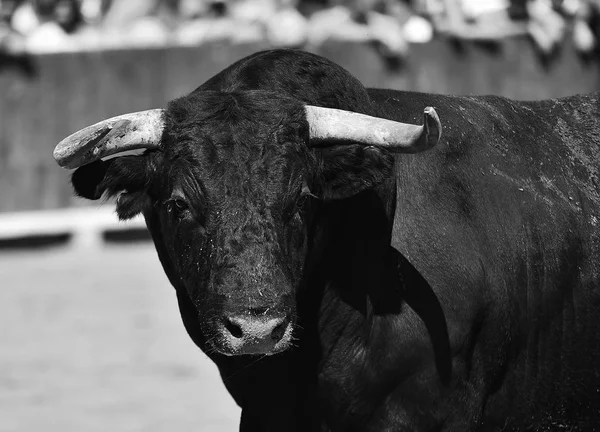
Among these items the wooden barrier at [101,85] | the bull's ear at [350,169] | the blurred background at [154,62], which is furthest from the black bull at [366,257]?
the wooden barrier at [101,85]

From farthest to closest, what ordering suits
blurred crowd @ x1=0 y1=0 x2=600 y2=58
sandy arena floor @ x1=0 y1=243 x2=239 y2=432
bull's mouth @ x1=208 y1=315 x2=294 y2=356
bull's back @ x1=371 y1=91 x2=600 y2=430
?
blurred crowd @ x1=0 y1=0 x2=600 y2=58, sandy arena floor @ x1=0 y1=243 x2=239 y2=432, bull's back @ x1=371 y1=91 x2=600 y2=430, bull's mouth @ x1=208 y1=315 x2=294 y2=356

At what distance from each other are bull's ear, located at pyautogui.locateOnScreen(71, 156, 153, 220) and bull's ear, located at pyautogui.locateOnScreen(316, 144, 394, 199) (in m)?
0.57

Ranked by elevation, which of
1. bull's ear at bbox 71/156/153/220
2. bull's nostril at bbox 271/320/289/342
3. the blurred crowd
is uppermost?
bull's ear at bbox 71/156/153/220

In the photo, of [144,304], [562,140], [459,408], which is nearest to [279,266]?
[459,408]

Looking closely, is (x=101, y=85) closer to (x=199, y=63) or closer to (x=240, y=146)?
(x=199, y=63)

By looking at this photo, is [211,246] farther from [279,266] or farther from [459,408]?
[459,408]

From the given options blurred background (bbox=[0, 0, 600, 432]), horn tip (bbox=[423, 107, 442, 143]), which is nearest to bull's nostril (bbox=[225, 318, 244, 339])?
horn tip (bbox=[423, 107, 442, 143])

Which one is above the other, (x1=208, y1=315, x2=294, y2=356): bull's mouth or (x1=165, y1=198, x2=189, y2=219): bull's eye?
(x1=165, y1=198, x2=189, y2=219): bull's eye

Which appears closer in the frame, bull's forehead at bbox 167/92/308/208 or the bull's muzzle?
the bull's muzzle

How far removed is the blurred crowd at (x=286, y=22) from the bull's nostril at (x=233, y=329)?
903 centimetres

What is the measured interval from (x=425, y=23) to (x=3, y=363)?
670cm

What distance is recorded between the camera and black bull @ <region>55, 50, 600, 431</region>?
4.22 meters

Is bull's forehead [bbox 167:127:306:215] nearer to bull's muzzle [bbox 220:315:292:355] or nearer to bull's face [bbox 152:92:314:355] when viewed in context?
bull's face [bbox 152:92:314:355]

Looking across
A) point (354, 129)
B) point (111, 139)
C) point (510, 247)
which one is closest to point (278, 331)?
point (354, 129)
